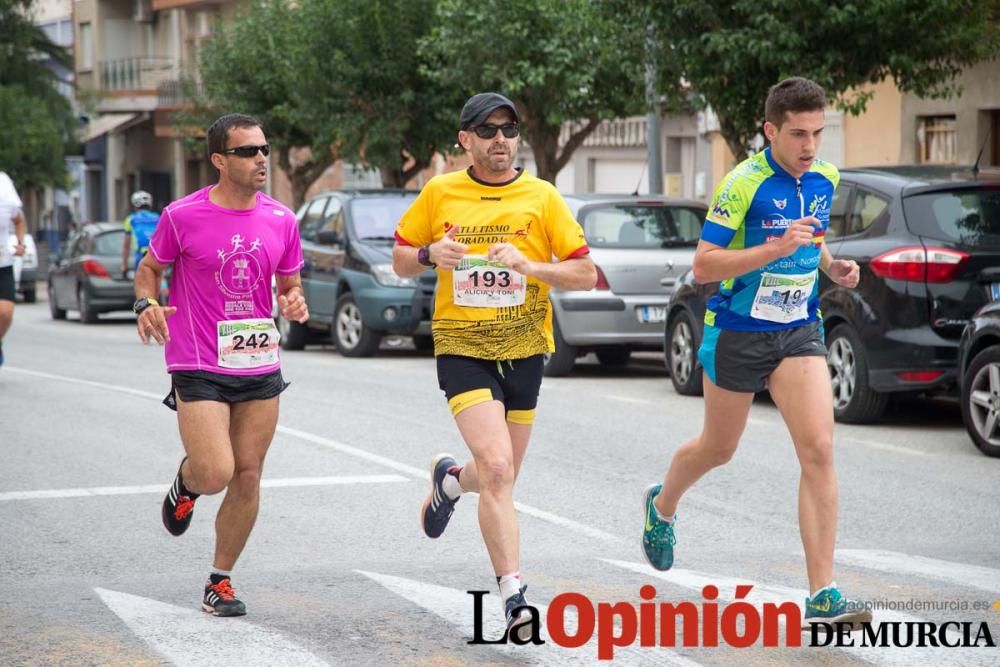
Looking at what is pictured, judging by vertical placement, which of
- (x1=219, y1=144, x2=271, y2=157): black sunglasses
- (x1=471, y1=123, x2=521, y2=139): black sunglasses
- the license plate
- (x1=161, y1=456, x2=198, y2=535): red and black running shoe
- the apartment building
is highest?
the apartment building

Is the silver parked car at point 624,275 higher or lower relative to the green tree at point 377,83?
lower

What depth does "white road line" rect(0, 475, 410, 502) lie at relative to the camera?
30.9ft

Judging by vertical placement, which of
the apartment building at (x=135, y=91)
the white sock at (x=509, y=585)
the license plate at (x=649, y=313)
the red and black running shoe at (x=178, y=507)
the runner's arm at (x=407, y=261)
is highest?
the apartment building at (x=135, y=91)

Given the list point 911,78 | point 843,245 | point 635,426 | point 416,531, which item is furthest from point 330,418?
point 911,78

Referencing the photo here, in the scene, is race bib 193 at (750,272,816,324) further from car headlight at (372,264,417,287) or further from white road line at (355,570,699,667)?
car headlight at (372,264,417,287)

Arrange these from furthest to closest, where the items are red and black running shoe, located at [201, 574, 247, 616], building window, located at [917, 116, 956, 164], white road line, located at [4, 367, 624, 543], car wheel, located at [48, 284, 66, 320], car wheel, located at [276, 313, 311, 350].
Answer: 1. car wheel, located at [48, 284, 66, 320]
2. building window, located at [917, 116, 956, 164]
3. car wheel, located at [276, 313, 311, 350]
4. white road line, located at [4, 367, 624, 543]
5. red and black running shoe, located at [201, 574, 247, 616]

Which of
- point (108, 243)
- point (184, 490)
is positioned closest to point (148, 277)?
point (184, 490)

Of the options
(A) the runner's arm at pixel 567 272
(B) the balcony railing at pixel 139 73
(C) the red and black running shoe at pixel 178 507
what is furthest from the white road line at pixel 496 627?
(B) the balcony railing at pixel 139 73

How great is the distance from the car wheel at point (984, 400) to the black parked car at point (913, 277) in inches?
25.4

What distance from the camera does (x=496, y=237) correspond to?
6293mm

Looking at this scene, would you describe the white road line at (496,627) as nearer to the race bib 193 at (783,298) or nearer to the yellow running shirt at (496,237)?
the yellow running shirt at (496,237)

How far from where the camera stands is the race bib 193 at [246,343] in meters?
6.45

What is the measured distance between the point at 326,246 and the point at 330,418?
264 inches

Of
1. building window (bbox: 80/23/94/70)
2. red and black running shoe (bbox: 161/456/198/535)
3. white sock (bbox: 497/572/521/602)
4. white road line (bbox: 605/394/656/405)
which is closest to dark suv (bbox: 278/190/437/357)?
white road line (bbox: 605/394/656/405)
